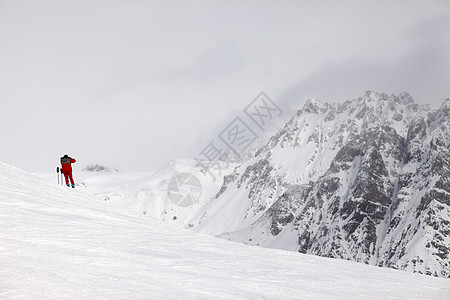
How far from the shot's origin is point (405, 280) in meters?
14.8

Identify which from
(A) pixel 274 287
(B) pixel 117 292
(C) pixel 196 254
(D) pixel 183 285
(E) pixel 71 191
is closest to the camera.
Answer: (B) pixel 117 292

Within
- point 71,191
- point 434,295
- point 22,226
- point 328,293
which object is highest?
point 71,191

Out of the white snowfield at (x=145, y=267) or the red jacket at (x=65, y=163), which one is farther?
the red jacket at (x=65, y=163)

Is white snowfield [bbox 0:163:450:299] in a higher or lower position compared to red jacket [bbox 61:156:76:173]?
lower

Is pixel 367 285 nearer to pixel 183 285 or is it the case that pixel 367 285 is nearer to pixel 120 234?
pixel 183 285

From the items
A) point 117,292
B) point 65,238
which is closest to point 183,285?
point 117,292

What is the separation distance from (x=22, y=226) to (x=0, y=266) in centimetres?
414

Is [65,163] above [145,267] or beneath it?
above

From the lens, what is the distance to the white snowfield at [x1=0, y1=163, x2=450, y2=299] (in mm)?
10234

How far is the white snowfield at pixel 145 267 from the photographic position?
1023 cm

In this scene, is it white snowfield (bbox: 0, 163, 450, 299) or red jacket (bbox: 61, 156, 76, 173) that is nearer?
white snowfield (bbox: 0, 163, 450, 299)

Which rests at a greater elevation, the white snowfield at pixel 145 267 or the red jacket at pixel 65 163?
the red jacket at pixel 65 163

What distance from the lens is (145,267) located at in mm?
12414

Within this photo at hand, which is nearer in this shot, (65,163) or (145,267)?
(145,267)
